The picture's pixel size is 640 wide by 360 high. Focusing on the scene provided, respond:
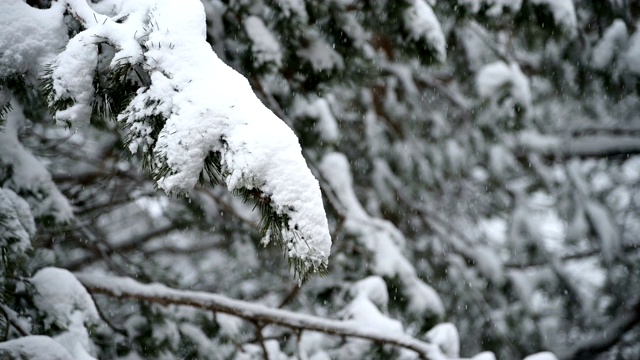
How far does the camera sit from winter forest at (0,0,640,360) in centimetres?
117

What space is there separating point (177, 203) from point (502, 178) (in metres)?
2.87

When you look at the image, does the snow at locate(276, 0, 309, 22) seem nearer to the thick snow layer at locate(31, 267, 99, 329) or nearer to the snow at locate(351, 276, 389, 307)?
the snow at locate(351, 276, 389, 307)

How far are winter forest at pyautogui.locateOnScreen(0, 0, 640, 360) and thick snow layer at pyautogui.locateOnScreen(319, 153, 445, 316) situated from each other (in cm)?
1

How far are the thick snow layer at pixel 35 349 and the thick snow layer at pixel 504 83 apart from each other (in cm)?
303

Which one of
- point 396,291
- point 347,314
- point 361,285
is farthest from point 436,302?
point 347,314

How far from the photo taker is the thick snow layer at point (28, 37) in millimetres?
1342

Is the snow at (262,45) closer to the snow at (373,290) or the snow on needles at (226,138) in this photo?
the snow at (373,290)

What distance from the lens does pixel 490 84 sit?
145 inches

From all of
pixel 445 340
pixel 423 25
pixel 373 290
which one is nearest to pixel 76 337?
pixel 373 290

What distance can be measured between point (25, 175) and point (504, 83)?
288cm

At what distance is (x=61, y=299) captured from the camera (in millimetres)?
1836

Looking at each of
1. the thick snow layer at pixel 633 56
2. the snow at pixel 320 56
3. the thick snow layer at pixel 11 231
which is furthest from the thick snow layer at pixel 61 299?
the thick snow layer at pixel 633 56

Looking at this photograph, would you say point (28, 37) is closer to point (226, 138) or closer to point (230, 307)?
point (226, 138)

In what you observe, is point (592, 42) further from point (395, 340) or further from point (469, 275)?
point (395, 340)
